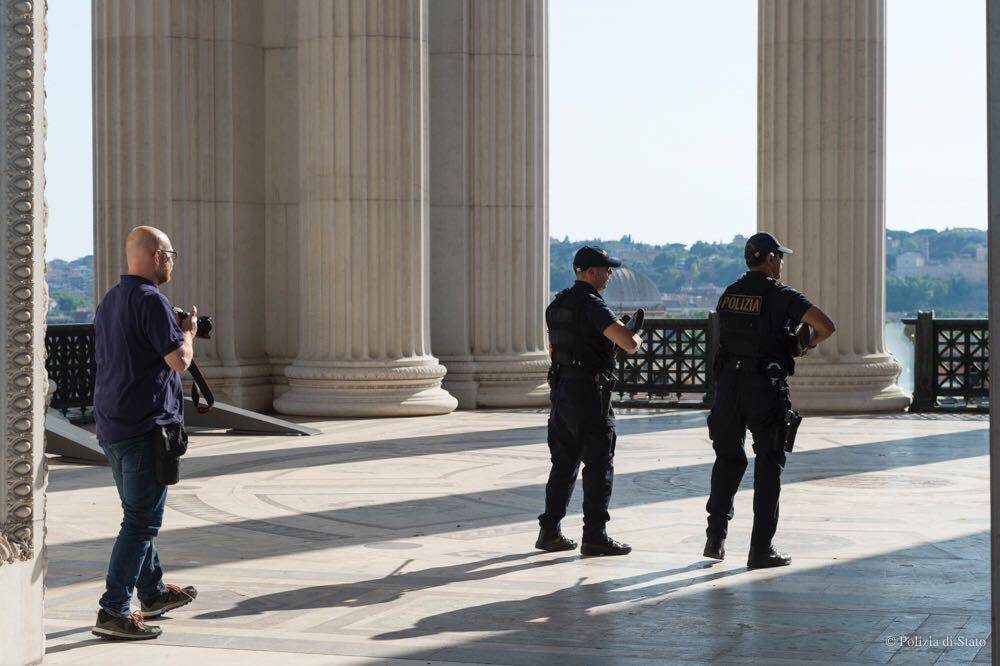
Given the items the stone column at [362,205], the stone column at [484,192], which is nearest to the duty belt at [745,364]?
the stone column at [362,205]

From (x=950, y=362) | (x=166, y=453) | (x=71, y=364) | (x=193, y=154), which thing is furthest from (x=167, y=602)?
(x=950, y=362)

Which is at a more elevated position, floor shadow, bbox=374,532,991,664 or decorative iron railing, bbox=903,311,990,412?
decorative iron railing, bbox=903,311,990,412

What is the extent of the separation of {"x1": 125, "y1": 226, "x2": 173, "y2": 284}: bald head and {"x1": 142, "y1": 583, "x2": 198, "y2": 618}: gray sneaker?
1.79 m

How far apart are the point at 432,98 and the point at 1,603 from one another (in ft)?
53.0

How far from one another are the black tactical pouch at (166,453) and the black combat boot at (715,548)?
3.85 meters

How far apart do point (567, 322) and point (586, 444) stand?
849mm

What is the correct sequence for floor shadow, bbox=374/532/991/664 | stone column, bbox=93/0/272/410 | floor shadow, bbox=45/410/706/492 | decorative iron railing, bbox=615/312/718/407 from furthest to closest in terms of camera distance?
1. decorative iron railing, bbox=615/312/718/407
2. stone column, bbox=93/0/272/410
3. floor shadow, bbox=45/410/706/492
4. floor shadow, bbox=374/532/991/664

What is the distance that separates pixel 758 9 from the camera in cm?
2131

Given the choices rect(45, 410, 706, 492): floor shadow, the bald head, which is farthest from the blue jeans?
rect(45, 410, 706, 492): floor shadow

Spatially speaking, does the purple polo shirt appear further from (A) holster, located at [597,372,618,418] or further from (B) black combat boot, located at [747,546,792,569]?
(B) black combat boot, located at [747,546,792,569]

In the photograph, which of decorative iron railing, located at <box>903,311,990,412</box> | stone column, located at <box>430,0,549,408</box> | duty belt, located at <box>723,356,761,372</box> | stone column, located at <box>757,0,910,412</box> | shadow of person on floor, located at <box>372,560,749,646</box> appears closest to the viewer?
shadow of person on floor, located at <box>372,560,749,646</box>

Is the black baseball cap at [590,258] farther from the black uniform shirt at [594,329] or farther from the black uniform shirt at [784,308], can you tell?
the black uniform shirt at [784,308]

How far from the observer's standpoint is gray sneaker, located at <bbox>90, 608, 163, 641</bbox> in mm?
7914

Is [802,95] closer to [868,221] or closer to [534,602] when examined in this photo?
[868,221]
